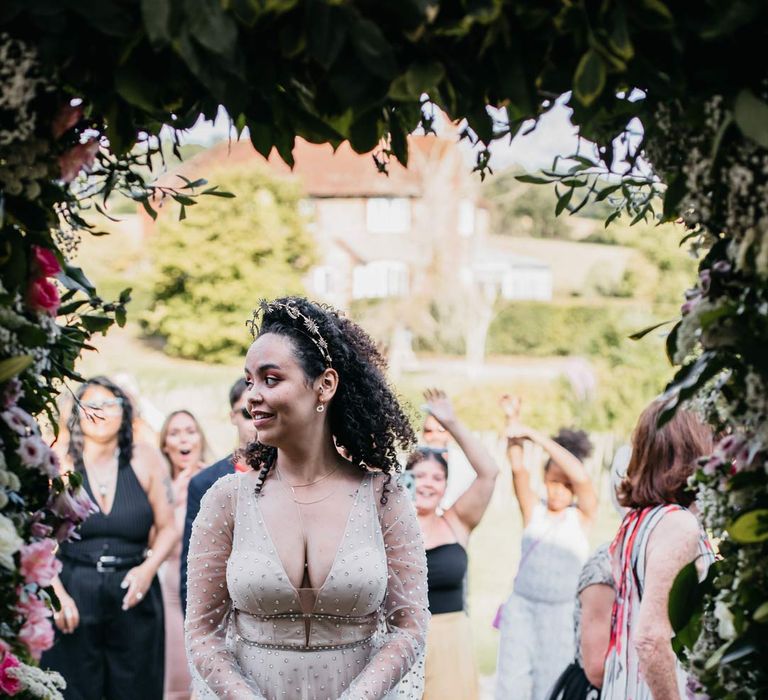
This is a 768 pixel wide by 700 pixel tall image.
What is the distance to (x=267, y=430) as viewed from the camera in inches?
130

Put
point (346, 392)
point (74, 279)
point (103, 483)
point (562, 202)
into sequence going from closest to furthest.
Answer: point (74, 279) → point (562, 202) → point (346, 392) → point (103, 483)

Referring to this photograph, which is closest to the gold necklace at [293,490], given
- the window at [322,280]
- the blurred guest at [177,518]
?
the blurred guest at [177,518]

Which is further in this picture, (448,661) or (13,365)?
(448,661)

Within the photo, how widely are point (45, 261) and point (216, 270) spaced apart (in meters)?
32.9

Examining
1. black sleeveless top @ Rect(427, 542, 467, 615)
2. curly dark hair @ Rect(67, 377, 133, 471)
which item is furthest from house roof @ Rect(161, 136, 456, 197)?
black sleeveless top @ Rect(427, 542, 467, 615)

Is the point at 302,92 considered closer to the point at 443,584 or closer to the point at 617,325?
the point at 443,584

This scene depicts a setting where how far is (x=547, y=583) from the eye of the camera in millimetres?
6043

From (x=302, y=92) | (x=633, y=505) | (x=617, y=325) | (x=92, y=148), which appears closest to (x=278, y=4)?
(x=302, y=92)

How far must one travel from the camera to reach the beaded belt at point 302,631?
3.29 metres

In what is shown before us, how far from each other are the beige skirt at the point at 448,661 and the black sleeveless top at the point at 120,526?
5.96 ft

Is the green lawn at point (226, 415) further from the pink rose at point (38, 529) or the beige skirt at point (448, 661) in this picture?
the beige skirt at point (448, 661)

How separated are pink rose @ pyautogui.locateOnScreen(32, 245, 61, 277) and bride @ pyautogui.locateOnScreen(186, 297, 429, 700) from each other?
1.02 m

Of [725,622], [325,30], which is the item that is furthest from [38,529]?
[725,622]

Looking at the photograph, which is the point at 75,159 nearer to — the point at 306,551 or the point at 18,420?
the point at 18,420
